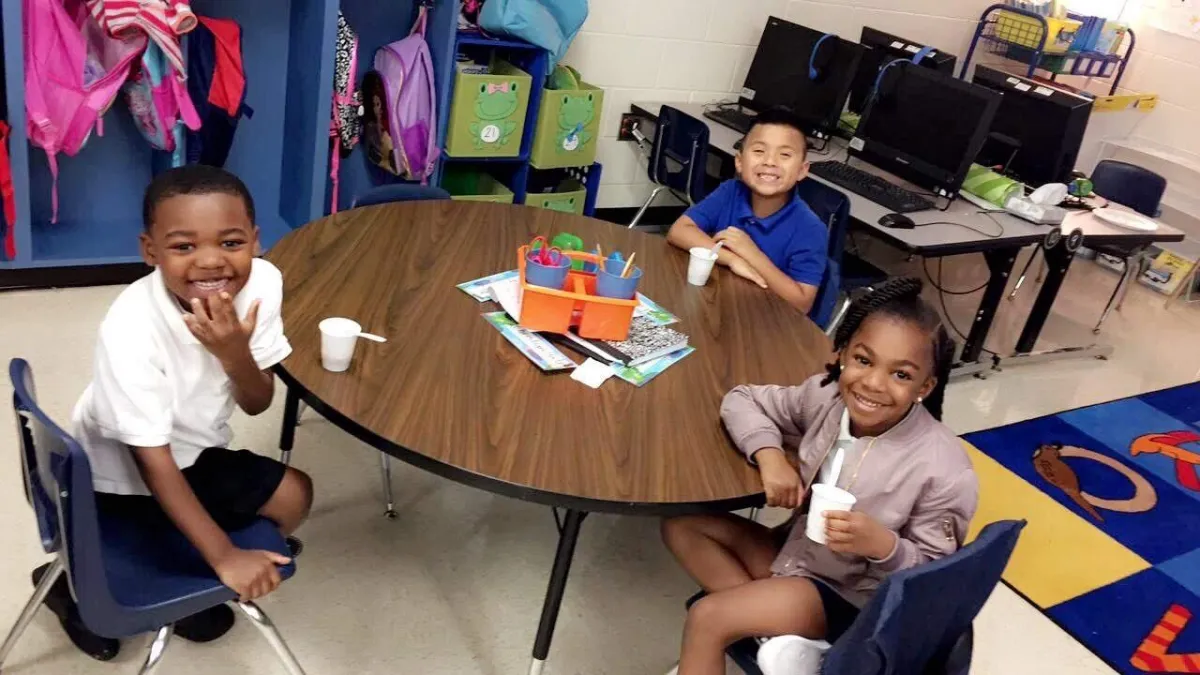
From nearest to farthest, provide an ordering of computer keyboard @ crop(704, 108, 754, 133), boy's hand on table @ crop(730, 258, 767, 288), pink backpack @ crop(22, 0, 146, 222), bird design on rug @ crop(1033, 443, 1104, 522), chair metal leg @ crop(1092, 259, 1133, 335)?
boy's hand on table @ crop(730, 258, 767, 288) < pink backpack @ crop(22, 0, 146, 222) < bird design on rug @ crop(1033, 443, 1104, 522) < computer keyboard @ crop(704, 108, 754, 133) < chair metal leg @ crop(1092, 259, 1133, 335)

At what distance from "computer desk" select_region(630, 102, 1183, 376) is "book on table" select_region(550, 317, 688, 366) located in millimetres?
1440

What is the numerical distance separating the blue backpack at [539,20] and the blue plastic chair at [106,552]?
243 centimetres

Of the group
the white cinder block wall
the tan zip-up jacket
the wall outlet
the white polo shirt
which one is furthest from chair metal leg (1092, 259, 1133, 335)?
the white polo shirt

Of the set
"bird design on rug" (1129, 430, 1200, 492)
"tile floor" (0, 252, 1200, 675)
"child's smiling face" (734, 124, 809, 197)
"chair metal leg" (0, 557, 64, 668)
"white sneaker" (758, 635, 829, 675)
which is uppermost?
"child's smiling face" (734, 124, 809, 197)

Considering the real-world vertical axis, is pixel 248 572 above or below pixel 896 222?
below

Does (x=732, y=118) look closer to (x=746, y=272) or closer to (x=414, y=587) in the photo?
(x=746, y=272)

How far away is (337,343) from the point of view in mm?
1502

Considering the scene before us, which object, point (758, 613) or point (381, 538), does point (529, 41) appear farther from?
point (758, 613)

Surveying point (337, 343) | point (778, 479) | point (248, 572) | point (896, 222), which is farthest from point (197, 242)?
point (896, 222)

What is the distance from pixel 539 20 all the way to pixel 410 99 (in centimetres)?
58

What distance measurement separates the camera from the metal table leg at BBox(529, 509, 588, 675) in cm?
158

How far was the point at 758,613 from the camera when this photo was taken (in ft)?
4.96

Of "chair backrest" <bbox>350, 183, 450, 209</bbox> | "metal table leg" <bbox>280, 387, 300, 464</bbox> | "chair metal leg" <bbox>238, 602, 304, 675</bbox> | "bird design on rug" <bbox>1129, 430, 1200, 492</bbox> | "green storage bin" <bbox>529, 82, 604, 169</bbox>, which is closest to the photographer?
"chair metal leg" <bbox>238, 602, 304, 675</bbox>

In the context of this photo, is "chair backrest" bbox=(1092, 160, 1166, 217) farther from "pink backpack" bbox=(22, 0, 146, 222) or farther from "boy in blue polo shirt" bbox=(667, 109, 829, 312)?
"pink backpack" bbox=(22, 0, 146, 222)
